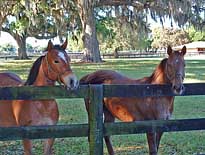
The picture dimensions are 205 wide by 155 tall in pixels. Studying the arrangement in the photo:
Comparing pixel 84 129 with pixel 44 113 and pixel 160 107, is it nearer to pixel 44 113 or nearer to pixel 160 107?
pixel 44 113

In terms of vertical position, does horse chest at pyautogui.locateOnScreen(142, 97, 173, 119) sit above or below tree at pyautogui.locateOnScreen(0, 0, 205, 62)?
below

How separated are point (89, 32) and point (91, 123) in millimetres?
27695

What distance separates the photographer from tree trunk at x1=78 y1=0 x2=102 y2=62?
100.0 ft

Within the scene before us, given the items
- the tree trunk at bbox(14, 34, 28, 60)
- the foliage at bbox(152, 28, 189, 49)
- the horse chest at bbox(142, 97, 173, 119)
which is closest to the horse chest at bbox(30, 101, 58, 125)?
the horse chest at bbox(142, 97, 173, 119)

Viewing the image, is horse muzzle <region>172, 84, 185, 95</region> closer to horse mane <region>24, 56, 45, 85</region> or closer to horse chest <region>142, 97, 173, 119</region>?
horse chest <region>142, 97, 173, 119</region>

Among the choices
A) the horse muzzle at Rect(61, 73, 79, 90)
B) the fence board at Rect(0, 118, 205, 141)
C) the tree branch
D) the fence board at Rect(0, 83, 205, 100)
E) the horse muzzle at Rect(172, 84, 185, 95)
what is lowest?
the fence board at Rect(0, 118, 205, 141)

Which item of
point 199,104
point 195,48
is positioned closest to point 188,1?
point 199,104

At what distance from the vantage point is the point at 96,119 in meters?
4.04

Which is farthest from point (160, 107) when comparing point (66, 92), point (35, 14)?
point (35, 14)

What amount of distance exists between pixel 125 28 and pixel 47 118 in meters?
29.9

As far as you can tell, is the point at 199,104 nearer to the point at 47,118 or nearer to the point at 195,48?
the point at 47,118

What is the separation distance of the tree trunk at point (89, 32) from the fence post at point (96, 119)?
26.6 meters

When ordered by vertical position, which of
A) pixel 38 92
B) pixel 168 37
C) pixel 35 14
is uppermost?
pixel 35 14

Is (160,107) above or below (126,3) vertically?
below
